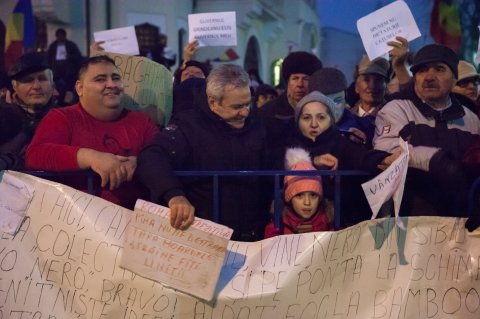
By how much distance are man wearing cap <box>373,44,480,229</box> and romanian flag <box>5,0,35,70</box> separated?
9.72 meters

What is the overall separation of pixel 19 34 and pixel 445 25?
739 centimetres

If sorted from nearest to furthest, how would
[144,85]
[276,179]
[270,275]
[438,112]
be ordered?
1. [270,275]
2. [276,179]
3. [438,112]
4. [144,85]

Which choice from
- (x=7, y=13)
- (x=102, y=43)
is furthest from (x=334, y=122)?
(x=7, y=13)

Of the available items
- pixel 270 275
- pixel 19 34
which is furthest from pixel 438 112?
pixel 19 34

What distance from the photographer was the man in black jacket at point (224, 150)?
166 inches

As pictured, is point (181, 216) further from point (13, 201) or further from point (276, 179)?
point (13, 201)

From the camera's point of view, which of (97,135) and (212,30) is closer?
(97,135)

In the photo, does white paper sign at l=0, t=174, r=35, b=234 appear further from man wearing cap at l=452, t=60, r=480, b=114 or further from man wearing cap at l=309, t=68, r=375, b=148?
man wearing cap at l=452, t=60, r=480, b=114

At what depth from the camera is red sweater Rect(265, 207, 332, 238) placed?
4105mm

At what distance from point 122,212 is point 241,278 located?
0.64 meters

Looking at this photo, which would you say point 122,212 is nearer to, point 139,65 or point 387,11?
point 139,65

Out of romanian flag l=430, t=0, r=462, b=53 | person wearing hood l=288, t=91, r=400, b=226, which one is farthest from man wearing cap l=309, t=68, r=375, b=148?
romanian flag l=430, t=0, r=462, b=53

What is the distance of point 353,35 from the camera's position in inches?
591

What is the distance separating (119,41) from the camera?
21.2ft
